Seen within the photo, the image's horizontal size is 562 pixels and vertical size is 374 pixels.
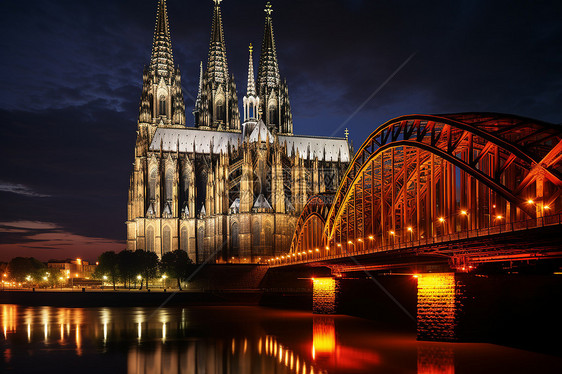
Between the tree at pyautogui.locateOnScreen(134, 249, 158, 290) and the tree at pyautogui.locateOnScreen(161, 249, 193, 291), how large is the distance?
1.51m

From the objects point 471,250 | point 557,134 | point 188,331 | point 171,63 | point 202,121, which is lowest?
point 188,331

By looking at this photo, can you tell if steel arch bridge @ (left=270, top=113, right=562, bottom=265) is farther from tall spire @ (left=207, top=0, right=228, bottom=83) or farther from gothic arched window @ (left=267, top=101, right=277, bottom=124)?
tall spire @ (left=207, top=0, right=228, bottom=83)

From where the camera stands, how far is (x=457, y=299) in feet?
118

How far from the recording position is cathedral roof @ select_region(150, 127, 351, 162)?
12325 centimetres

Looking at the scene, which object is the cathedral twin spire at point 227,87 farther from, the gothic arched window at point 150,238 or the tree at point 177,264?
the tree at point 177,264

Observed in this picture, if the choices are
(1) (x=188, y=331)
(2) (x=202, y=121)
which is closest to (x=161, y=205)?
(2) (x=202, y=121)

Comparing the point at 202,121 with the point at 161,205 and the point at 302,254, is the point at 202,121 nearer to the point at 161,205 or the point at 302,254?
the point at 161,205

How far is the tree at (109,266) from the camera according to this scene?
103 m

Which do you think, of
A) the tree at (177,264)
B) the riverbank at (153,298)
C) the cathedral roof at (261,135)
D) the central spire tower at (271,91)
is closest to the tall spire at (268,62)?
the central spire tower at (271,91)

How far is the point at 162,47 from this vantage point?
430ft

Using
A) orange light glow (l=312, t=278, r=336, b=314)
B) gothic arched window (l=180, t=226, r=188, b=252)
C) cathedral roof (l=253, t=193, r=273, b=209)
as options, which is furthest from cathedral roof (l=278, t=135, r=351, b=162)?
orange light glow (l=312, t=278, r=336, b=314)

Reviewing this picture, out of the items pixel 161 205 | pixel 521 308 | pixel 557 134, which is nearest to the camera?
pixel 557 134

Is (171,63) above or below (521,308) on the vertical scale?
above

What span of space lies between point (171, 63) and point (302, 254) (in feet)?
226
